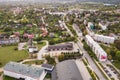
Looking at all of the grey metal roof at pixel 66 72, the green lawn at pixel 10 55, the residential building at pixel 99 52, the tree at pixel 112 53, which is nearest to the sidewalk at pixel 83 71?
the grey metal roof at pixel 66 72

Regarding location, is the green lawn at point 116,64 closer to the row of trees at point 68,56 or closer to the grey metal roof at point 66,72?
the row of trees at point 68,56

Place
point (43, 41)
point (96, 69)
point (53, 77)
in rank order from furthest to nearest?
point (43, 41), point (96, 69), point (53, 77)

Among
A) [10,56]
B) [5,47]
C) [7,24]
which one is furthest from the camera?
[7,24]

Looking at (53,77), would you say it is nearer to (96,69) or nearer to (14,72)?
(14,72)

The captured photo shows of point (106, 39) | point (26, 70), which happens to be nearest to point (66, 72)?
point (26, 70)

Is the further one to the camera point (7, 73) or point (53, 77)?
point (7, 73)

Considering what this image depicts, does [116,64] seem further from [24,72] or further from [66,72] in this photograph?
[24,72]

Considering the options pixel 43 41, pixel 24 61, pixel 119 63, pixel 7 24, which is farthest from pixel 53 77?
pixel 7 24
